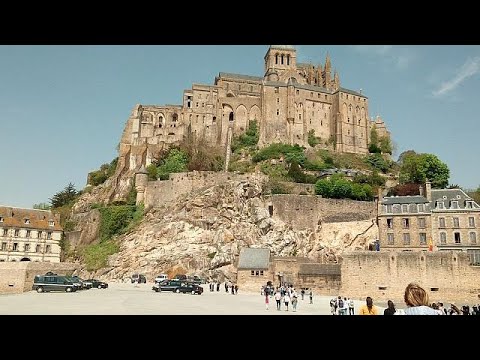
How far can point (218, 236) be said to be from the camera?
143ft

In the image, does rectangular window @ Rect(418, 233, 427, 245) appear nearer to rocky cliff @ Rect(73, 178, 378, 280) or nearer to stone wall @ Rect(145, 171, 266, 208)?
rocky cliff @ Rect(73, 178, 378, 280)

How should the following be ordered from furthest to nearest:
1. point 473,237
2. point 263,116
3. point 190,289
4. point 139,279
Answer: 1. point 263,116
2. point 473,237
3. point 139,279
4. point 190,289

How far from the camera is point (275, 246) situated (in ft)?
144

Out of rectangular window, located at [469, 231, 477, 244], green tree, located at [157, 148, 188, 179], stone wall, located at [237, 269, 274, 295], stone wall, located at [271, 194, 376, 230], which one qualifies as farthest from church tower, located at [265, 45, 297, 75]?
stone wall, located at [237, 269, 274, 295]

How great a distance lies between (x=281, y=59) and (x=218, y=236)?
61696mm

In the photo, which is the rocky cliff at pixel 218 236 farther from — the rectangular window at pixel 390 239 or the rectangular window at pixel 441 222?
the rectangular window at pixel 441 222

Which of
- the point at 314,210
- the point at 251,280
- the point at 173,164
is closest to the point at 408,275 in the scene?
the point at 251,280

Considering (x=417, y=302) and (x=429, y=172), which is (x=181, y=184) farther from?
(x=417, y=302)

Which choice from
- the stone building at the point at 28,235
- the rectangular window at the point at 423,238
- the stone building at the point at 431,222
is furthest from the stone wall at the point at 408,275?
the stone building at the point at 28,235

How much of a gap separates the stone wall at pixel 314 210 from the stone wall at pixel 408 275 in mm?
13275

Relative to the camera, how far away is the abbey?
244 ft

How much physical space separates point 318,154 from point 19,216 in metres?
47.4

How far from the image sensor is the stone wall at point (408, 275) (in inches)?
1287
